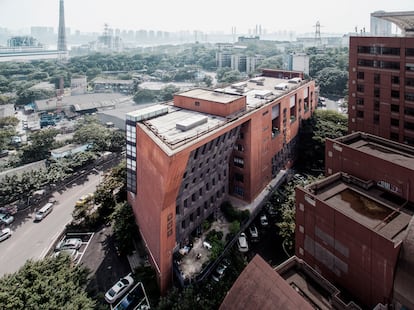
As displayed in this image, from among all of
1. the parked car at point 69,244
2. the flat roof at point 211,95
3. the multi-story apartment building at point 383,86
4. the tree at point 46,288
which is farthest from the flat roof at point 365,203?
the parked car at point 69,244

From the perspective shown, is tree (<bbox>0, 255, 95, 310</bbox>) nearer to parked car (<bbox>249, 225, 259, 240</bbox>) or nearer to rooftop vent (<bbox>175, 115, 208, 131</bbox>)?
rooftop vent (<bbox>175, 115, 208, 131</bbox>)

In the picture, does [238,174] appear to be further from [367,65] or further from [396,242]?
[396,242]

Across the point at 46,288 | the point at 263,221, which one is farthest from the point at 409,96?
the point at 46,288

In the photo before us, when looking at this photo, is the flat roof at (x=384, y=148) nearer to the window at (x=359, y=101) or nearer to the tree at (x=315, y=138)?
the window at (x=359, y=101)

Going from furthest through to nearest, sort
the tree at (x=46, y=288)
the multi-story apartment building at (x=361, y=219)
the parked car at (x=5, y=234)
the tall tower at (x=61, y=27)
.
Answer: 1. the tall tower at (x=61, y=27)
2. the parked car at (x=5, y=234)
3. the tree at (x=46, y=288)
4. the multi-story apartment building at (x=361, y=219)

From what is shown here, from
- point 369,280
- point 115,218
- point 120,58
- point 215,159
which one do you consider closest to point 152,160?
point 215,159

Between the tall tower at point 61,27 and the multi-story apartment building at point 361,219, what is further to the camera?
the tall tower at point 61,27

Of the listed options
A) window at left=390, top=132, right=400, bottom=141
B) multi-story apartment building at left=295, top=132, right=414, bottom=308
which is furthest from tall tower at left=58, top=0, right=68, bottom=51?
multi-story apartment building at left=295, top=132, right=414, bottom=308

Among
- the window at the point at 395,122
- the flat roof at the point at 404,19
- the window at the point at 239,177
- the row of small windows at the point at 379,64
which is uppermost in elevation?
the flat roof at the point at 404,19
